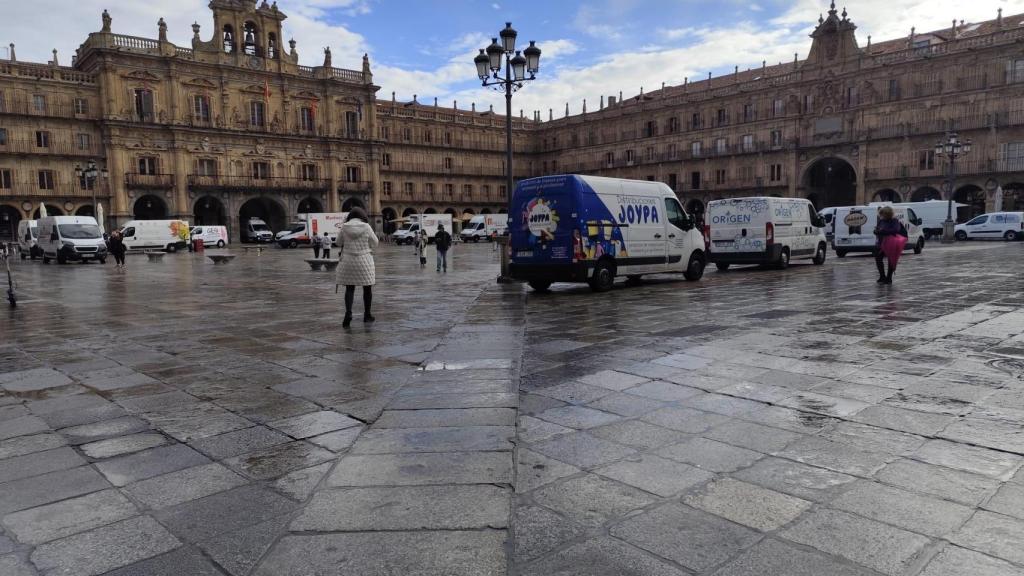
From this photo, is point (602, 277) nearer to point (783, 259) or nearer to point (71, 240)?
point (783, 259)

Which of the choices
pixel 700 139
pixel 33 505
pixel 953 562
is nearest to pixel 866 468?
pixel 953 562

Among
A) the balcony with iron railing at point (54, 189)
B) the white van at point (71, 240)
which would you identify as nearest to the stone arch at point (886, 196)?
the white van at point (71, 240)

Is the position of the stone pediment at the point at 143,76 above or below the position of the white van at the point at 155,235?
above

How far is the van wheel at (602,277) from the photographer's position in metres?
11.3

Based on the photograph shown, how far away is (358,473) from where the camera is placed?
10.0 feet

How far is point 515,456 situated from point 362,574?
1.22 m

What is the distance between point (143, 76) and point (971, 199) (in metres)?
54.7

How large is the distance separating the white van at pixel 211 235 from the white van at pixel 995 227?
41.3 meters

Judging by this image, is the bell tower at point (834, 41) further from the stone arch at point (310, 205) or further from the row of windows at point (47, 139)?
the row of windows at point (47, 139)

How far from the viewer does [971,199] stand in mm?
42375

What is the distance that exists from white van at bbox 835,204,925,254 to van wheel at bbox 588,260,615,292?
13564 millimetres

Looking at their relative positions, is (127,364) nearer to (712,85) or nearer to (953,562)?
(953,562)

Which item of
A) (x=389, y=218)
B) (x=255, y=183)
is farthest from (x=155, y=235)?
(x=389, y=218)

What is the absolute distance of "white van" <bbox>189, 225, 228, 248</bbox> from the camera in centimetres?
3933
